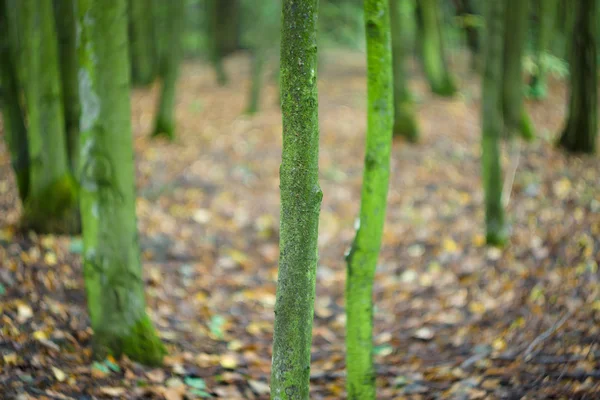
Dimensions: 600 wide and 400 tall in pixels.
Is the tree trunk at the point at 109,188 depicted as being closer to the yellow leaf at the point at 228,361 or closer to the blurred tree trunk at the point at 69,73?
the yellow leaf at the point at 228,361

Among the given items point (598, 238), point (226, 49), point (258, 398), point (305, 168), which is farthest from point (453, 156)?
point (226, 49)

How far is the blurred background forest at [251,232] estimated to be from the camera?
11.5 feet

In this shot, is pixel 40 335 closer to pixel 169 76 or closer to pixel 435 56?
pixel 169 76

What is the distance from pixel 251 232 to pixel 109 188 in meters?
4.07

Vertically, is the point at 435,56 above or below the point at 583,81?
above

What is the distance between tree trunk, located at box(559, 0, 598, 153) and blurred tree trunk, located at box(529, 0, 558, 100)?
3.85 ft

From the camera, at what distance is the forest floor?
362cm

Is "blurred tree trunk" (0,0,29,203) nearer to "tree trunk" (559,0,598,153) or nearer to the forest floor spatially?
the forest floor

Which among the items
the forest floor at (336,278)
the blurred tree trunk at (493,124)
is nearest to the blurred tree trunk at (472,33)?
the forest floor at (336,278)

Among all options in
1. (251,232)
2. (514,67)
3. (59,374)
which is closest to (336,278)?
(251,232)

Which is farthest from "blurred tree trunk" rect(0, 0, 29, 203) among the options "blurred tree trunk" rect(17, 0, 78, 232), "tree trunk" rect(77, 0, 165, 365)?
"tree trunk" rect(77, 0, 165, 365)

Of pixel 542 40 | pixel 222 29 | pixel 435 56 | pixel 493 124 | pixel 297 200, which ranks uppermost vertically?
pixel 222 29

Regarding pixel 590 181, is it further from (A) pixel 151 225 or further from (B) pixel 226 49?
(B) pixel 226 49

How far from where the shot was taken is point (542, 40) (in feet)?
35.5
